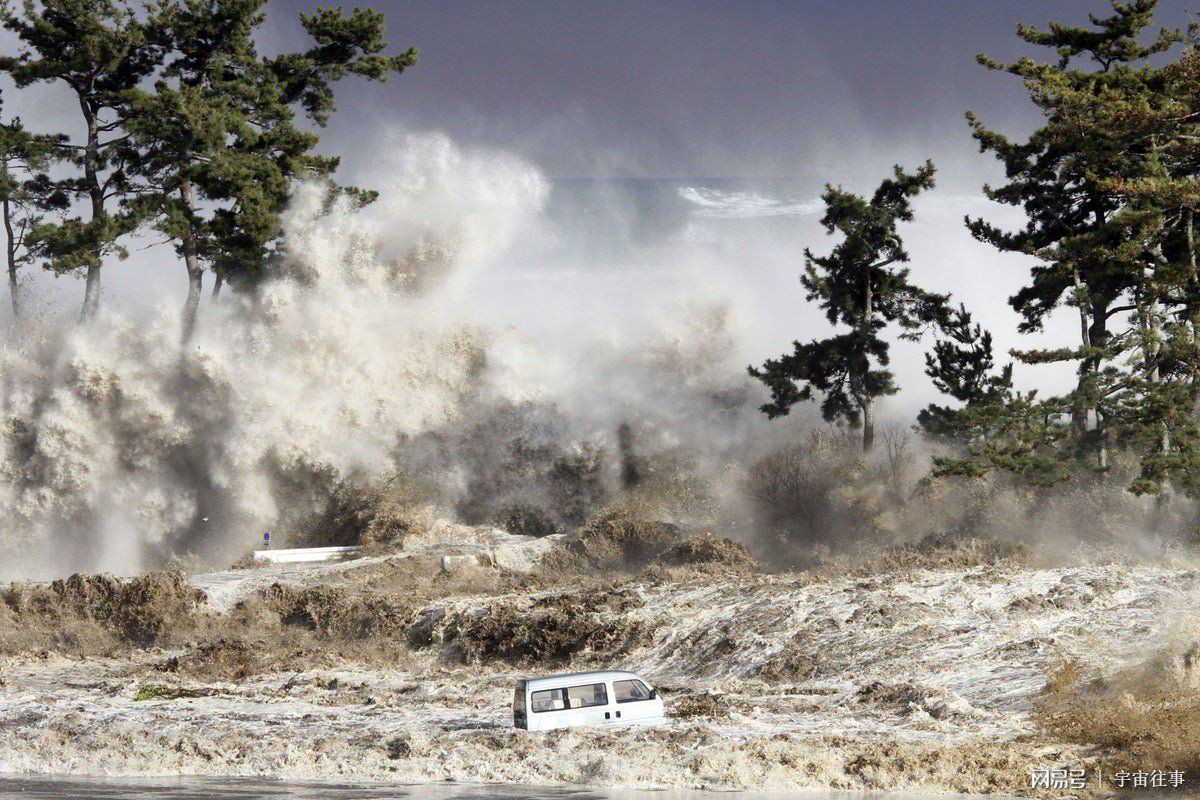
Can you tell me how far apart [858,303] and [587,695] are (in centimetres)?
2191

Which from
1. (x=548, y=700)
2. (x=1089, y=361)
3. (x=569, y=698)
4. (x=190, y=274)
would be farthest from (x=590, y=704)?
(x=190, y=274)

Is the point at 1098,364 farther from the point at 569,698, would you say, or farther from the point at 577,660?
the point at 569,698

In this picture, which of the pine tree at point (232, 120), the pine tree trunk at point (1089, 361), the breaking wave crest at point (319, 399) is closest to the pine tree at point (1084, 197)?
the pine tree trunk at point (1089, 361)

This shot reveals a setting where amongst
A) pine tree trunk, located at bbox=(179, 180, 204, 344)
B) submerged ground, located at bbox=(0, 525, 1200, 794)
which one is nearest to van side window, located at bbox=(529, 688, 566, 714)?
submerged ground, located at bbox=(0, 525, 1200, 794)

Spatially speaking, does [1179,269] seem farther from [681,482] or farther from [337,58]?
[337,58]

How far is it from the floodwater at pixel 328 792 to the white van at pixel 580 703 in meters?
1.62

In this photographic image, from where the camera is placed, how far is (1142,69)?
109 ft

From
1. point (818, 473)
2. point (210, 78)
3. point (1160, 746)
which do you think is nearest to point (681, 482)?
point (818, 473)

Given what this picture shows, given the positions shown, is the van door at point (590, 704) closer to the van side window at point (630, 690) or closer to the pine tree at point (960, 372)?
the van side window at point (630, 690)

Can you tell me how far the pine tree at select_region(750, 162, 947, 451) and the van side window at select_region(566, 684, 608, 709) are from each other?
778 inches

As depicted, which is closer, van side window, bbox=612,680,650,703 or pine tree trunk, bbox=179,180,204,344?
van side window, bbox=612,680,650,703

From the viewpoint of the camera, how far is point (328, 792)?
1661 cm

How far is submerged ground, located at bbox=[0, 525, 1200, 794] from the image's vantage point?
17875mm

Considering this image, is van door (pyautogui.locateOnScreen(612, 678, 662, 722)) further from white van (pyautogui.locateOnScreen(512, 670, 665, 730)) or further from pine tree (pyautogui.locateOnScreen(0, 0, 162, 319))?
Result: pine tree (pyautogui.locateOnScreen(0, 0, 162, 319))
